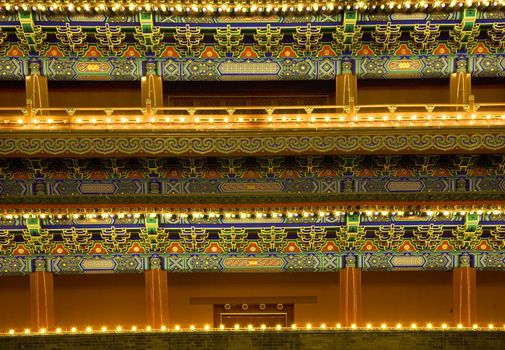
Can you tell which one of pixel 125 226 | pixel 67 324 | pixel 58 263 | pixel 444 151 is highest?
pixel 444 151

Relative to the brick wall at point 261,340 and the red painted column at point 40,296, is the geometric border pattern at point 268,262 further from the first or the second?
the brick wall at point 261,340

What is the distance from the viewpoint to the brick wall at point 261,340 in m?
7.52

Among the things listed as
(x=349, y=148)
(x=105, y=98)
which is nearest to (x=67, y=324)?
(x=105, y=98)

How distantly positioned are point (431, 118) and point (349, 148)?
210cm

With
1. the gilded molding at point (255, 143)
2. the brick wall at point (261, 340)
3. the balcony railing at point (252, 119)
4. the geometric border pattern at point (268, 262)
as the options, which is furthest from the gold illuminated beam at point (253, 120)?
the brick wall at point (261, 340)

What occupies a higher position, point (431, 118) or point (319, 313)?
point (431, 118)

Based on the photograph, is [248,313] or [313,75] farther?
[248,313]

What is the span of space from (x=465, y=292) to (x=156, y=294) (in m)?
6.78

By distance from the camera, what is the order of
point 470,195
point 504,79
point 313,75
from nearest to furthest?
point 470,195
point 313,75
point 504,79

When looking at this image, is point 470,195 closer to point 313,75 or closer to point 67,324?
point 313,75

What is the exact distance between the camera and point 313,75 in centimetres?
954

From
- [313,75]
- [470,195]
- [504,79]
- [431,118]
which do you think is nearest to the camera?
[470,195]

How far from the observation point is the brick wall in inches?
296

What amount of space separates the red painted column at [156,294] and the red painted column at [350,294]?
3917 millimetres
